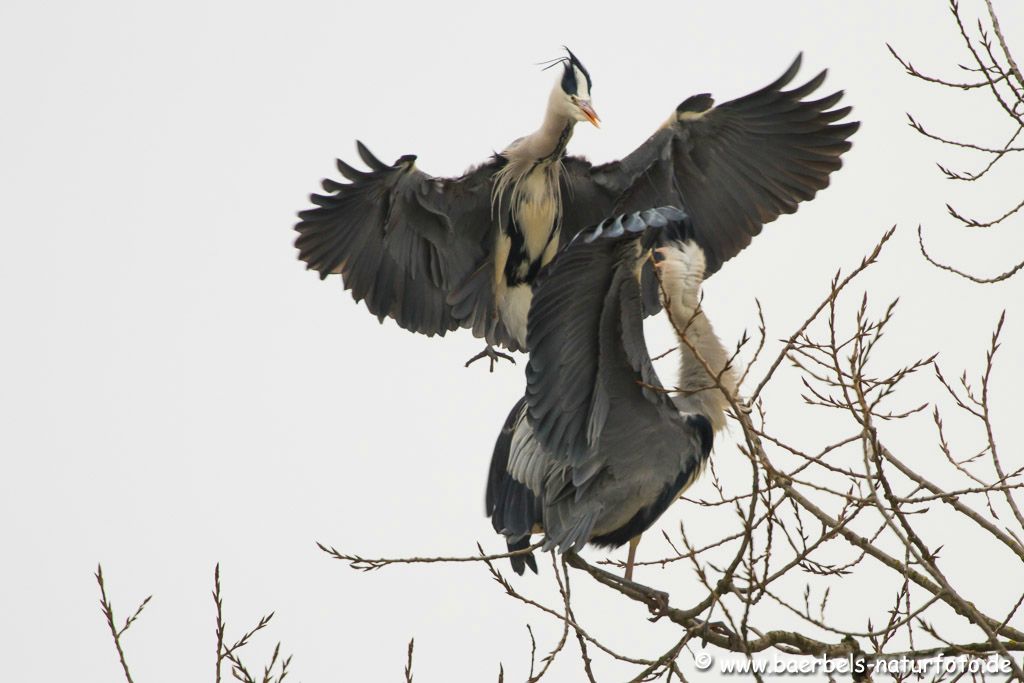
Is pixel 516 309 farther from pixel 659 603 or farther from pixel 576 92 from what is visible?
pixel 659 603

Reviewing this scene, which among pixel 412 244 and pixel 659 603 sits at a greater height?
pixel 412 244

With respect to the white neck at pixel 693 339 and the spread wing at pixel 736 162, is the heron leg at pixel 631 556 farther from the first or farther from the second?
the spread wing at pixel 736 162

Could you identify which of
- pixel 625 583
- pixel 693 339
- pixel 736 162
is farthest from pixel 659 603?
pixel 736 162

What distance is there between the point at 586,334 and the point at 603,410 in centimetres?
32

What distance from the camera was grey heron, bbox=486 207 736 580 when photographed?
4340mm

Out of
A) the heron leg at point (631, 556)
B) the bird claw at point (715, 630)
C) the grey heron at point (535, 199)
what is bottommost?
the bird claw at point (715, 630)

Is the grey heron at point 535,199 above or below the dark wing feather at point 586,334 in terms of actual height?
above

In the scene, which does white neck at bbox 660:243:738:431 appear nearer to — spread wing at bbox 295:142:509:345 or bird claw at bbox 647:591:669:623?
bird claw at bbox 647:591:669:623

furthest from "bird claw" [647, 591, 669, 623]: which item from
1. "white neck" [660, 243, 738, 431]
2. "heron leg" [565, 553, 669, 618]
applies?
"white neck" [660, 243, 738, 431]

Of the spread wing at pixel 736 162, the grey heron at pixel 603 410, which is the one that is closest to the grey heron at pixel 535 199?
the spread wing at pixel 736 162

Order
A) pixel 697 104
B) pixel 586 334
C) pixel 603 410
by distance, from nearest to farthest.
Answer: pixel 586 334
pixel 603 410
pixel 697 104

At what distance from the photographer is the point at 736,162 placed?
6.96 meters

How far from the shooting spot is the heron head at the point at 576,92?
715 centimetres

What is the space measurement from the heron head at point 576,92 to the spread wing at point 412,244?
0.54 meters
